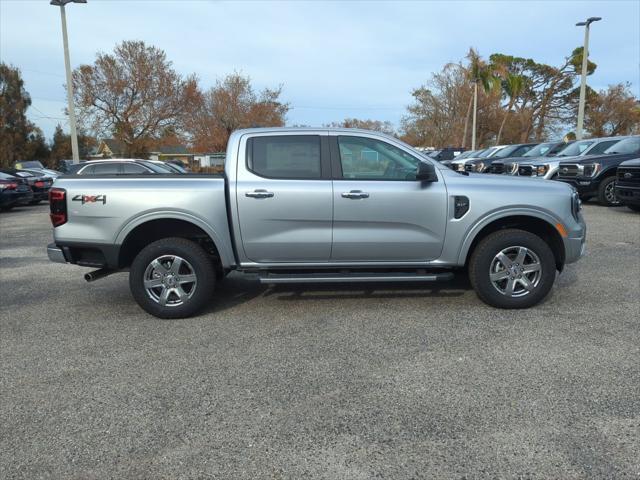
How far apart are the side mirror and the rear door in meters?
0.88

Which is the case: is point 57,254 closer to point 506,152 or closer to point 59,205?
point 59,205

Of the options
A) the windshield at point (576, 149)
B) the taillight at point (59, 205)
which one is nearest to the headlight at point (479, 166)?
the windshield at point (576, 149)

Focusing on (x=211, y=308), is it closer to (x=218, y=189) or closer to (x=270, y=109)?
(x=218, y=189)

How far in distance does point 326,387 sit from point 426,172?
231 cm

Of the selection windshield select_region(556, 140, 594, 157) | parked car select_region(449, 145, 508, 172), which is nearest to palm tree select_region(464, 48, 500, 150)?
parked car select_region(449, 145, 508, 172)

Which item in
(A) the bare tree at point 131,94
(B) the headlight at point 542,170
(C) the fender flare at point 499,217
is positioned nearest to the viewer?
(C) the fender flare at point 499,217

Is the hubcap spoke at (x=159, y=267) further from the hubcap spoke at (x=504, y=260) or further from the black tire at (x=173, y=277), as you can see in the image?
the hubcap spoke at (x=504, y=260)

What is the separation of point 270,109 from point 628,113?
33.3m

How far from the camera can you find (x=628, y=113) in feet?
149

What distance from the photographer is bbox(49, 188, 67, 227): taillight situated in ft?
15.7

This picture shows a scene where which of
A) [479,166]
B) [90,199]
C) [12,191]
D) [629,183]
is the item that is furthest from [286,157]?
[479,166]

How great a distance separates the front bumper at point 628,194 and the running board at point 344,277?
27.8 ft

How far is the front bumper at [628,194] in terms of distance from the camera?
11031 mm

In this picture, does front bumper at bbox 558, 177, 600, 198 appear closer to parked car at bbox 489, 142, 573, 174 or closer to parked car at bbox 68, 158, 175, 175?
parked car at bbox 489, 142, 573, 174
